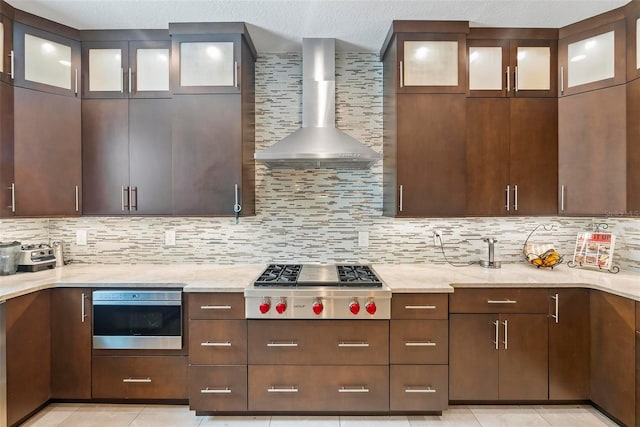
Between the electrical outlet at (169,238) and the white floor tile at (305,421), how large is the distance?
1.60 meters

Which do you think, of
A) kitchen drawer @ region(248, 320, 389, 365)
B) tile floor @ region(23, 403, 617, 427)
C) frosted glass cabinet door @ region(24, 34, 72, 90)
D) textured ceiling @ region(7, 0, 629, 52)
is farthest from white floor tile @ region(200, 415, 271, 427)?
textured ceiling @ region(7, 0, 629, 52)

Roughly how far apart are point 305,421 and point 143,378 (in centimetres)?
111

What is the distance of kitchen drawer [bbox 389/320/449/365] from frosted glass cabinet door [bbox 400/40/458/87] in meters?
1.69

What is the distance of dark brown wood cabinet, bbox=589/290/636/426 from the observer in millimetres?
1992

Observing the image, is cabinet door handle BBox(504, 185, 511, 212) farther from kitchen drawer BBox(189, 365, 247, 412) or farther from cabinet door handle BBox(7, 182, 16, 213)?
cabinet door handle BBox(7, 182, 16, 213)

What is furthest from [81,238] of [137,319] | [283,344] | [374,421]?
[374,421]

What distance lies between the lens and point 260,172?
9.56 feet

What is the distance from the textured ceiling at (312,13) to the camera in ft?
7.38

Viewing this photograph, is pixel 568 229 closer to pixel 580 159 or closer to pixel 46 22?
pixel 580 159

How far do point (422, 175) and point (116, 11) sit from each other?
2.43 metres

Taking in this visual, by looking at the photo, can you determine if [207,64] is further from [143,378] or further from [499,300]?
[499,300]

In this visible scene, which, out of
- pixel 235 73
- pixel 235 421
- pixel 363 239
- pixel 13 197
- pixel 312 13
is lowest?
pixel 235 421

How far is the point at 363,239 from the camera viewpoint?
2906mm

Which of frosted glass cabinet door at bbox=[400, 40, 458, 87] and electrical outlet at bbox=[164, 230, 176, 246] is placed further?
electrical outlet at bbox=[164, 230, 176, 246]
